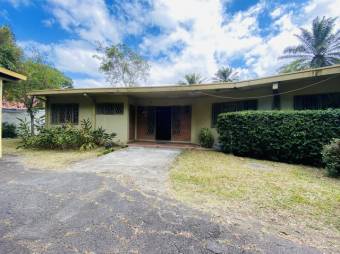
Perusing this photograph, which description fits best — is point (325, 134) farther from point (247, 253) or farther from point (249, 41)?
point (249, 41)

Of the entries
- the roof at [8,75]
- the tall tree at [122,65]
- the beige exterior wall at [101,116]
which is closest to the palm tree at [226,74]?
the tall tree at [122,65]

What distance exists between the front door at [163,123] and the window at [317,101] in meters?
5.92

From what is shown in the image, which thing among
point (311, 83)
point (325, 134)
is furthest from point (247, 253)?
point (311, 83)

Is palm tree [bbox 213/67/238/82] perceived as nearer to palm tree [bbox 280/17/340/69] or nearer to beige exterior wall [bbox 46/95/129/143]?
palm tree [bbox 280/17/340/69]

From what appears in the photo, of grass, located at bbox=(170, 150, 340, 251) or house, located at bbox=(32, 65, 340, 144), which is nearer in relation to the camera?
grass, located at bbox=(170, 150, 340, 251)

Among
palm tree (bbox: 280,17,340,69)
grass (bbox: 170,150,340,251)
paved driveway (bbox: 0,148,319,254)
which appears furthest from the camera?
palm tree (bbox: 280,17,340,69)

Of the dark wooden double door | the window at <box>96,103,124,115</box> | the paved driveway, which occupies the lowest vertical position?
the paved driveway

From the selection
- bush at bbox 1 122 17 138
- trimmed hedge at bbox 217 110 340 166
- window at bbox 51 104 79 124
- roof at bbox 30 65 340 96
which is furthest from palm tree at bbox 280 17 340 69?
bush at bbox 1 122 17 138

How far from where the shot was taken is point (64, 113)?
10.3 m

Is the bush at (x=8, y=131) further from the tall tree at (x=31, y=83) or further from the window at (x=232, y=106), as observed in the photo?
the window at (x=232, y=106)

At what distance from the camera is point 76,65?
67.3 feet

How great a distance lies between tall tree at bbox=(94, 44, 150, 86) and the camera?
22516 millimetres

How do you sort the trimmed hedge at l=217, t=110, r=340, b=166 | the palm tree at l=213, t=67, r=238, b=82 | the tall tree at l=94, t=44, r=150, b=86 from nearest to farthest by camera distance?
the trimmed hedge at l=217, t=110, r=340, b=166, the tall tree at l=94, t=44, r=150, b=86, the palm tree at l=213, t=67, r=238, b=82

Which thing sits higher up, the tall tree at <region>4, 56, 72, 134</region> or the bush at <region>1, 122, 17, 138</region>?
the tall tree at <region>4, 56, 72, 134</region>
